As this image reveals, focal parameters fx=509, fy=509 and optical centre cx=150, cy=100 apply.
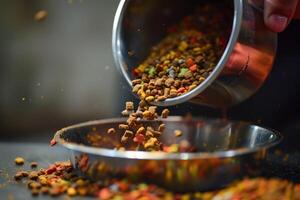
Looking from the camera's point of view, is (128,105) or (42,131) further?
(42,131)

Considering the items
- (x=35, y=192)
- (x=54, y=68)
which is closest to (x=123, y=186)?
(x=35, y=192)

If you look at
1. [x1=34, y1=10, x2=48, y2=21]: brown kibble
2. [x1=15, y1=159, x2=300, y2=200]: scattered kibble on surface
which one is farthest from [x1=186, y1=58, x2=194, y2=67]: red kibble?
[x1=34, y1=10, x2=48, y2=21]: brown kibble

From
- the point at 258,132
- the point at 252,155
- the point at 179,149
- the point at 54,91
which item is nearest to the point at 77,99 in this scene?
the point at 54,91

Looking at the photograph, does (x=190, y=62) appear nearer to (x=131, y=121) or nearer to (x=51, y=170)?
(x=131, y=121)

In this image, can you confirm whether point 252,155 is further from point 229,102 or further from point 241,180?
point 229,102

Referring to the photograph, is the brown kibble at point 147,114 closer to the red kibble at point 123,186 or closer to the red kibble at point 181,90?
the red kibble at point 181,90

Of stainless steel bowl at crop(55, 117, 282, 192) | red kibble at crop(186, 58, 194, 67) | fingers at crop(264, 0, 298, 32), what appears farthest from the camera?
red kibble at crop(186, 58, 194, 67)

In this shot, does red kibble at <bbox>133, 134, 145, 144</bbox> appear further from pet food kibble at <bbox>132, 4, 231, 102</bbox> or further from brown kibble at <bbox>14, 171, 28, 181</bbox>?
brown kibble at <bbox>14, 171, 28, 181</bbox>
